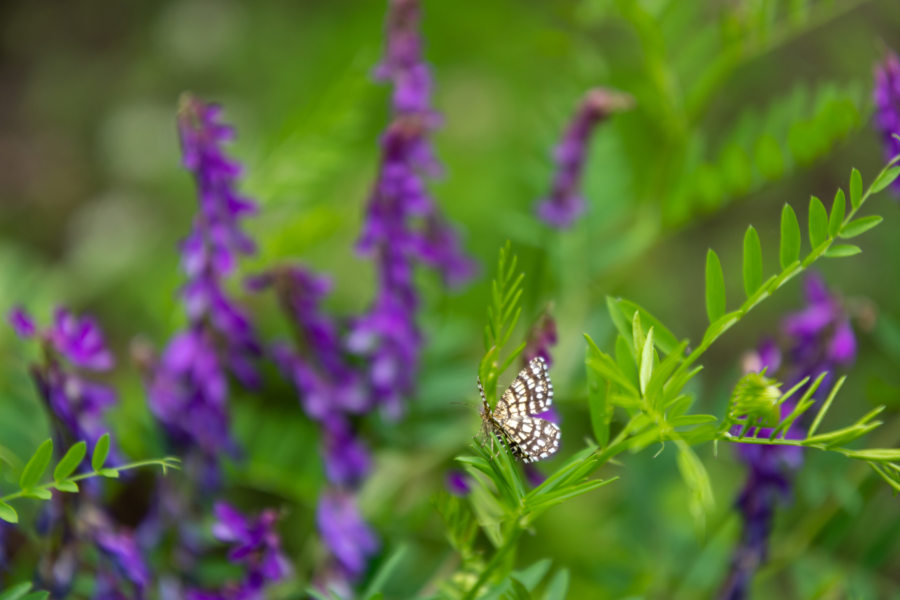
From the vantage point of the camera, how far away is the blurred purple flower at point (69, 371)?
3.20ft

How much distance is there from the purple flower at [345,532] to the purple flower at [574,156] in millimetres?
562

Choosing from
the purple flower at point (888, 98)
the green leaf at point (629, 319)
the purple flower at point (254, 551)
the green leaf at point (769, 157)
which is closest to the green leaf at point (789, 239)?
the green leaf at point (629, 319)

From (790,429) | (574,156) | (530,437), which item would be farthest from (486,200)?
(530,437)

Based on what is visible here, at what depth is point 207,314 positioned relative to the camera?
3.91 ft

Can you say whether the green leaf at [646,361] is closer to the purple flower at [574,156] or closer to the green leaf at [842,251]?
the green leaf at [842,251]

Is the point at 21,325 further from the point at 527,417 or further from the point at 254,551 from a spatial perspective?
the point at 527,417

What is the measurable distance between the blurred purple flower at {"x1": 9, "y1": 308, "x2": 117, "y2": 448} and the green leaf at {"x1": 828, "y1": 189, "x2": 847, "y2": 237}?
84 cm

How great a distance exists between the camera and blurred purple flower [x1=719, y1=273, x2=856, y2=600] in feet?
3.52

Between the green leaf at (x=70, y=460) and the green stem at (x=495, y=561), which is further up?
the green leaf at (x=70, y=460)

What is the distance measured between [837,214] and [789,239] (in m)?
0.06

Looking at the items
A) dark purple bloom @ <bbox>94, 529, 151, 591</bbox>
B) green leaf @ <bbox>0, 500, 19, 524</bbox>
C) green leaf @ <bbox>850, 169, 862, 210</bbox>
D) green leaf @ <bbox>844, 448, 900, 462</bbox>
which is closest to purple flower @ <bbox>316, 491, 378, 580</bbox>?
Answer: dark purple bloom @ <bbox>94, 529, 151, 591</bbox>

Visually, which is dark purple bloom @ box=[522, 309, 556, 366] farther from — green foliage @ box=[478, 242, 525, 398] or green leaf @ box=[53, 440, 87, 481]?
green leaf @ box=[53, 440, 87, 481]

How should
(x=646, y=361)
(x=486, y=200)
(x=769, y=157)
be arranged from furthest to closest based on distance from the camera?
(x=486, y=200), (x=769, y=157), (x=646, y=361)

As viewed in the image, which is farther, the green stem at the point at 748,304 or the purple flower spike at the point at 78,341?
the purple flower spike at the point at 78,341
